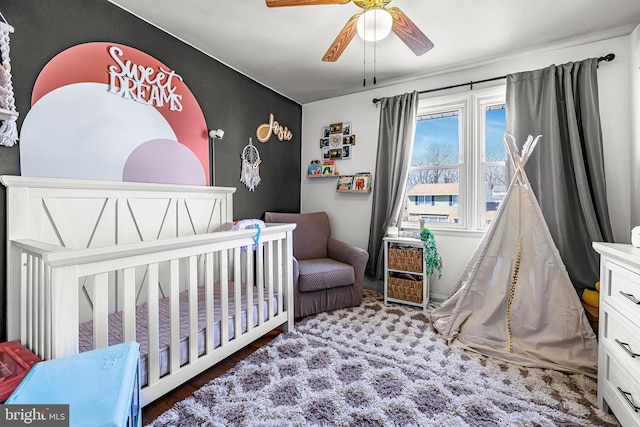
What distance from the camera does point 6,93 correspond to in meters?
1.36

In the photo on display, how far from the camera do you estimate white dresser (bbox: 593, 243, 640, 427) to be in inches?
44.1

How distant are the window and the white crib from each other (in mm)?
1712

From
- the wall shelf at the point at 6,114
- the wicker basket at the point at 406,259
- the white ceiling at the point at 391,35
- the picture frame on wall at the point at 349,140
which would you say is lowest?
the wicker basket at the point at 406,259

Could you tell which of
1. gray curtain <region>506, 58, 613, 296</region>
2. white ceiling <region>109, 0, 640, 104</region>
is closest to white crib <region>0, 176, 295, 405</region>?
white ceiling <region>109, 0, 640, 104</region>

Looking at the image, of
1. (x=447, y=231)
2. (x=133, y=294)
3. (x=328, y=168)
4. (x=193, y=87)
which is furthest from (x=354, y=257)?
(x=193, y=87)

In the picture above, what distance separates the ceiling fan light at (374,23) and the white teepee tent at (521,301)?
1349 mm

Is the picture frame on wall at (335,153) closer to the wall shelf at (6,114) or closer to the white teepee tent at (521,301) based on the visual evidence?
the white teepee tent at (521,301)

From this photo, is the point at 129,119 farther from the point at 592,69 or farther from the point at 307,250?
the point at 592,69

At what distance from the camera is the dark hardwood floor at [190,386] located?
1366mm

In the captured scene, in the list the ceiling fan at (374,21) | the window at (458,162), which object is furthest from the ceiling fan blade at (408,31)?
the window at (458,162)

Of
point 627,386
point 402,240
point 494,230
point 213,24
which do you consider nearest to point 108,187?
point 213,24

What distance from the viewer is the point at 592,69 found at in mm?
2191

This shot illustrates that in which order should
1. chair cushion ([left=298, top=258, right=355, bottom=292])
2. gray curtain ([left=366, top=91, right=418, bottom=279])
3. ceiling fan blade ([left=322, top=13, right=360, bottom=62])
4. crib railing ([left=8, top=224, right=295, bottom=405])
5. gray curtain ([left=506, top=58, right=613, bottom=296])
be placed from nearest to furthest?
crib railing ([left=8, top=224, right=295, bottom=405]), ceiling fan blade ([left=322, top=13, right=360, bottom=62]), gray curtain ([left=506, top=58, right=613, bottom=296]), chair cushion ([left=298, top=258, right=355, bottom=292]), gray curtain ([left=366, top=91, right=418, bottom=279])

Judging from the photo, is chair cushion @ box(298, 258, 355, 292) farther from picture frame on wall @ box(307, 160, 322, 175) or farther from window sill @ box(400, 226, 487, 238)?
picture frame on wall @ box(307, 160, 322, 175)
